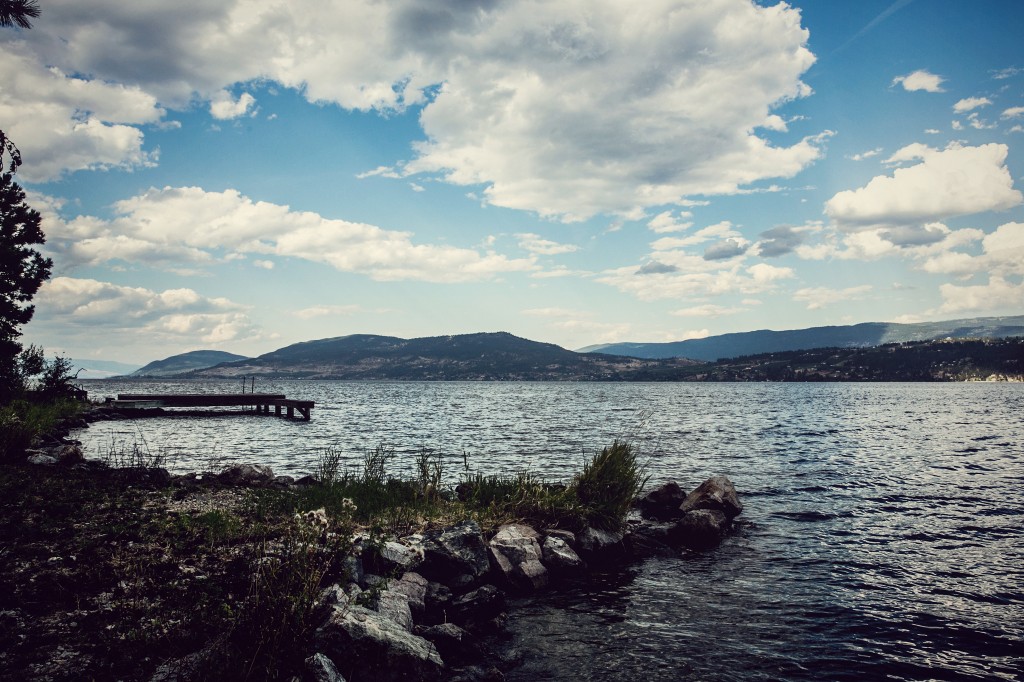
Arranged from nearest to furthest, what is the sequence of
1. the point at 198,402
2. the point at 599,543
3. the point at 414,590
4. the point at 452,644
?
the point at 452,644 → the point at 414,590 → the point at 599,543 → the point at 198,402

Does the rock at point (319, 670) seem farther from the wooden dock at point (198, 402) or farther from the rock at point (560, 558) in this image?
the wooden dock at point (198, 402)

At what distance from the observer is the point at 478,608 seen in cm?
1106

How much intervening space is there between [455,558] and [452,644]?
2505 mm

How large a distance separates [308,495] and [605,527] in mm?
8522

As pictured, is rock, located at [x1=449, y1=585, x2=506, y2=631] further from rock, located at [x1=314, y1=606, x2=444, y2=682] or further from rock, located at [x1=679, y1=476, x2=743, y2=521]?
rock, located at [x1=679, y1=476, x2=743, y2=521]

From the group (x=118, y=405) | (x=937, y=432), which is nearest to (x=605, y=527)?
(x=937, y=432)

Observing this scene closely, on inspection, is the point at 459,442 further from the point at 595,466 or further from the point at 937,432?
the point at 937,432

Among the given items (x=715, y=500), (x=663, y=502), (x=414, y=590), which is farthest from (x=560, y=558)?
(x=663, y=502)

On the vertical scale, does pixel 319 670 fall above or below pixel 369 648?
above

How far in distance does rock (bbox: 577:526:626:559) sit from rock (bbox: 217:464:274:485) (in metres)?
11.6

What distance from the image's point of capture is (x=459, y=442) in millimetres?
41781

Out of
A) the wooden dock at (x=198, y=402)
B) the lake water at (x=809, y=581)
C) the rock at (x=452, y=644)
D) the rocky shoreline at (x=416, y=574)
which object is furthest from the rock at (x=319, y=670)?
the wooden dock at (x=198, y=402)

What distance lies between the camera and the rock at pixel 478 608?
10727 mm

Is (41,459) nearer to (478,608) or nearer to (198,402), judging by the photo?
(478,608)
